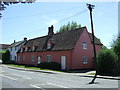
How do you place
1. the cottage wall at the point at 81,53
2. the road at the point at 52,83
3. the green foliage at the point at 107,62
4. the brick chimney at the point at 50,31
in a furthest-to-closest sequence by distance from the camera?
the brick chimney at the point at 50,31
the cottage wall at the point at 81,53
the green foliage at the point at 107,62
the road at the point at 52,83

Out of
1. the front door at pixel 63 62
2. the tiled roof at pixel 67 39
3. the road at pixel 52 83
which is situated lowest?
the road at pixel 52 83

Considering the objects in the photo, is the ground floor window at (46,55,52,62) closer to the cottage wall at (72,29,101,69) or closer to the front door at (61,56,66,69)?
the front door at (61,56,66,69)

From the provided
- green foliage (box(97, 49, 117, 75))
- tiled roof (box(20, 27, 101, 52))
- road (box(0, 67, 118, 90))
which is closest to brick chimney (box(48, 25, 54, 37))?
tiled roof (box(20, 27, 101, 52))

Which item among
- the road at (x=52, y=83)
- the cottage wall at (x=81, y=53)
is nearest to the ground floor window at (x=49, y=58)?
the cottage wall at (x=81, y=53)

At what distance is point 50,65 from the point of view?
104 ft

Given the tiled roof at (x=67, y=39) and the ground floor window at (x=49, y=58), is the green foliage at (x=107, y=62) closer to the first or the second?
the tiled roof at (x=67, y=39)

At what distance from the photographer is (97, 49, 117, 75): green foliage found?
21656 mm

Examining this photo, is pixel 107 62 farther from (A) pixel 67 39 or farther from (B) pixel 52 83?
(A) pixel 67 39

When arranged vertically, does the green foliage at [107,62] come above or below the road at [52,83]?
above

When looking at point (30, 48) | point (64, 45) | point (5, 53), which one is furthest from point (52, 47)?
point (5, 53)

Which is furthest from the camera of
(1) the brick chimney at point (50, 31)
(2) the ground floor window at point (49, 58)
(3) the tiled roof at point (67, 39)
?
(1) the brick chimney at point (50, 31)

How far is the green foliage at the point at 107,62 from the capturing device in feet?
71.1

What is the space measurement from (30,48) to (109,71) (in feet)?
87.1

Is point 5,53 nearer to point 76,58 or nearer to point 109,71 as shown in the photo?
point 76,58
